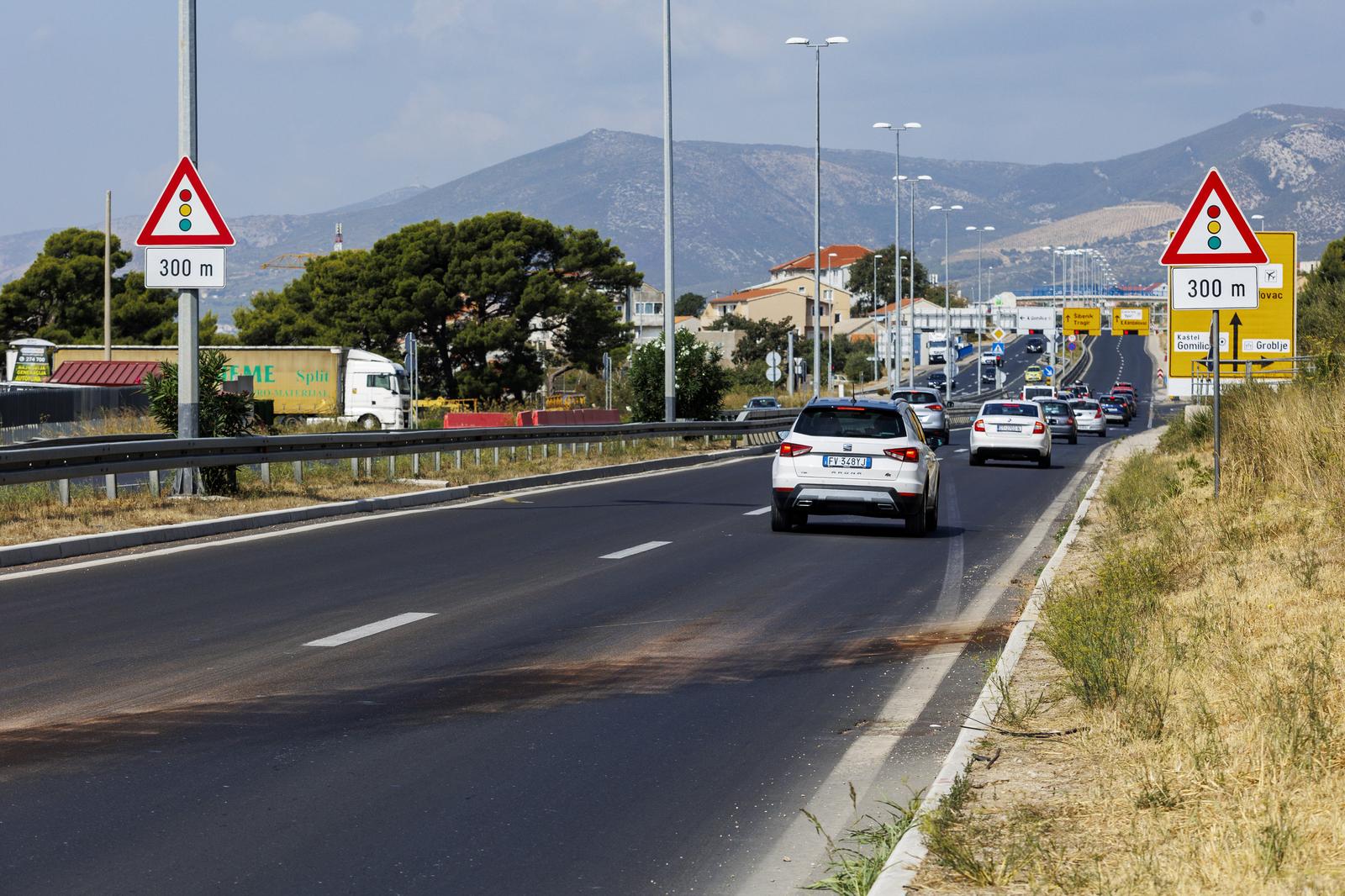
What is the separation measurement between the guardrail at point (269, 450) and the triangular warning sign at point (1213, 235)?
10.7 meters

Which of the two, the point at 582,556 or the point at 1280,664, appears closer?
the point at 1280,664

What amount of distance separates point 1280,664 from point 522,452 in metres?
24.8

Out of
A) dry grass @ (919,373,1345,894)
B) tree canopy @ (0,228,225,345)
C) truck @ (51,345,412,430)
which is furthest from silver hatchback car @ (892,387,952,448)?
tree canopy @ (0,228,225,345)

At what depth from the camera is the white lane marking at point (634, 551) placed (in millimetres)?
15766

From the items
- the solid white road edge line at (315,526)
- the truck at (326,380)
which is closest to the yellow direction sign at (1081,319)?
the truck at (326,380)

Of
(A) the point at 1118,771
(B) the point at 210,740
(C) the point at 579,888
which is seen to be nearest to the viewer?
(C) the point at 579,888

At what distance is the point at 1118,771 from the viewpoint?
6254mm

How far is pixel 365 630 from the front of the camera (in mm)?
10703

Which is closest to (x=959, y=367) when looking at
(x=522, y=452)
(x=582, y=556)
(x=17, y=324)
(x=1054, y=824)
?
(x=17, y=324)

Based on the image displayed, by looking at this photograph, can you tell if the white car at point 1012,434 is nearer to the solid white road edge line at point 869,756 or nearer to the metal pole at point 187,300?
the metal pole at point 187,300

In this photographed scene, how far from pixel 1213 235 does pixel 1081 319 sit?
120181 mm

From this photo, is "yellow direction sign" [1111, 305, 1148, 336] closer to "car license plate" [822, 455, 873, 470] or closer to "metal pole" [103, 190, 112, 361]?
"metal pole" [103, 190, 112, 361]

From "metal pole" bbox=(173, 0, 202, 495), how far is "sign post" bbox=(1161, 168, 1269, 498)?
10.4 m

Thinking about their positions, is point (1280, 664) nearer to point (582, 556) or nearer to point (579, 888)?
point (579, 888)
